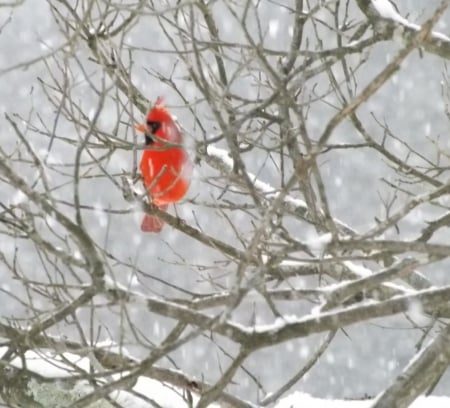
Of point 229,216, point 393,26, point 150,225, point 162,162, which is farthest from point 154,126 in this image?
point 393,26

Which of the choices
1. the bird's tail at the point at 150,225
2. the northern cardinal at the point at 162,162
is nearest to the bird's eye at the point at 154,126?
the northern cardinal at the point at 162,162

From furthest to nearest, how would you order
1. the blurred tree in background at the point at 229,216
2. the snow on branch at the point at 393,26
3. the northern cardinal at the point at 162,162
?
the northern cardinal at the point at 162,162, the snow on branch at the point at 393,26, the blurred tree in background at the point at 229,216

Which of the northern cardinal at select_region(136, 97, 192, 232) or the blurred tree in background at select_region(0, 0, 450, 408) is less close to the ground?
the northern cardinal at select_region(136, 97, 192, 232)

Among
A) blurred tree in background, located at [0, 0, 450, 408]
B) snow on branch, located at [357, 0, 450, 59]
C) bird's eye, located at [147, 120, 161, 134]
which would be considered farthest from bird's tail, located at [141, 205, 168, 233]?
snow on branch, located at [357, 0, 450, 59]

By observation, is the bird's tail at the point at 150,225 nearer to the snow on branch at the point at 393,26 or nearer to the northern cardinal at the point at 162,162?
the northern cardinal at the point at 162,162

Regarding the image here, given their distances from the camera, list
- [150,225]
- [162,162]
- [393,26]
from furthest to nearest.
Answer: [150,225]
[162,162]
[393,26]

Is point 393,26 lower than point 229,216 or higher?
lower

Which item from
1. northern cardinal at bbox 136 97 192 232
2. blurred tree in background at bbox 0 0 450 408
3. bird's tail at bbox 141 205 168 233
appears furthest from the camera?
bird's tail at bbox 141 205 168 233

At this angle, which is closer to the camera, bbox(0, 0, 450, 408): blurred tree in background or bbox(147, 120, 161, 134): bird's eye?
bbox(0, 0, 450, 408): blurred tree in background

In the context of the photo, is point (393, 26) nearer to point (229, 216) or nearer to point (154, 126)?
point (154, 126)

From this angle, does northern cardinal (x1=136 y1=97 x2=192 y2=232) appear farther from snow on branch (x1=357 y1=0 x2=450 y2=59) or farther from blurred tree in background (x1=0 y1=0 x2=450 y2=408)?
snow on branch (x1=357 y1=0 x2=450 y2=59)

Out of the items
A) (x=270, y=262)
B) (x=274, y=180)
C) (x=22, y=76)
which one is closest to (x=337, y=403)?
(x=270, y=262)

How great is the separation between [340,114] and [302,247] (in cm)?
46

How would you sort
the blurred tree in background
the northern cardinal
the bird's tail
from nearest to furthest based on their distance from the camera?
the blurred tree in background → the northern cardinal → the bird's tail
